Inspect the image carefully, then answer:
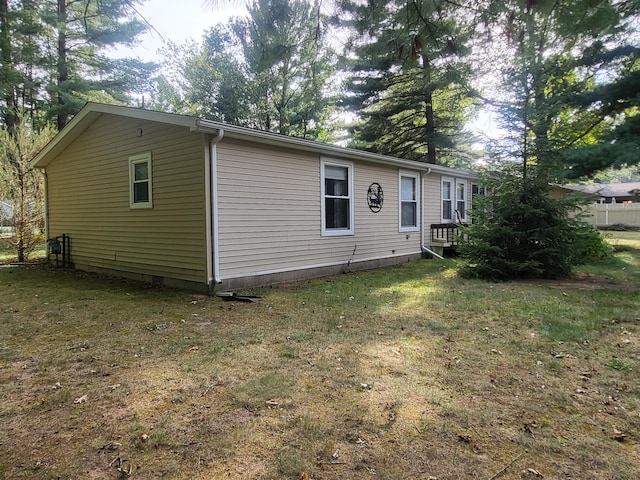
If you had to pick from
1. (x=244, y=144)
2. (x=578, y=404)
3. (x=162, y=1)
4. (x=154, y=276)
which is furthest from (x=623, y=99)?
(x=154, y=276)

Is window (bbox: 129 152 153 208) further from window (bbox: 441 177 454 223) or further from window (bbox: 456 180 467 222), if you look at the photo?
window (bbox: 456 180 467 222)

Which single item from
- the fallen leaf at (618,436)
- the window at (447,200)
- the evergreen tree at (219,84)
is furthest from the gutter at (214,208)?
the evergreen tree at (219,84)

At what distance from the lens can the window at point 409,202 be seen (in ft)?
35.4

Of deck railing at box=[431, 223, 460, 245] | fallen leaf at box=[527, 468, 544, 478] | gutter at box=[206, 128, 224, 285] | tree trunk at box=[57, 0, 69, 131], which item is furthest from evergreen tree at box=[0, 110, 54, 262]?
fallen leaf at box=[527, 468, 544, 478]

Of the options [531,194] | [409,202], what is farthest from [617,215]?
[531,194]

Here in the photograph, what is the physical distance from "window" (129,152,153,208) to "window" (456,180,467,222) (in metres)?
9.27

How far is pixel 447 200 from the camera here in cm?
1261

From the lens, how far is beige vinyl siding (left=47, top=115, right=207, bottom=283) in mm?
6676

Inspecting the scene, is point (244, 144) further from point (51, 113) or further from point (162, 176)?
point (51, 113)

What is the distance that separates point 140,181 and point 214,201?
236 cm

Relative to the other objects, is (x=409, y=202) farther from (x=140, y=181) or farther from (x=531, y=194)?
(x=140, y=181)

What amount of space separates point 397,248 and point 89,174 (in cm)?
768

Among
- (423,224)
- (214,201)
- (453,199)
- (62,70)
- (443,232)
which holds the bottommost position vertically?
(443,232)

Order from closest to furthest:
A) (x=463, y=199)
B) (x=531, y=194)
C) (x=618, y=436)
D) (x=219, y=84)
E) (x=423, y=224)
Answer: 1. (x=618, y=436)
2. (x=531, y=194)
3. (x=423, y=224)
4. (x=463, y=199)
5. (x=219, y=84)
